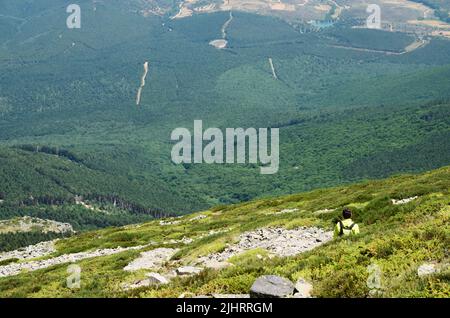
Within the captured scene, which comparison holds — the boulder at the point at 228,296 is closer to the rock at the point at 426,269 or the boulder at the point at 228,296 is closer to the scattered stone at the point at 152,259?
the rock at the point at 426,269

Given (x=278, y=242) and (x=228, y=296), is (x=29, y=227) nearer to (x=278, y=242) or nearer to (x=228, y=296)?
(x=278, y=242)

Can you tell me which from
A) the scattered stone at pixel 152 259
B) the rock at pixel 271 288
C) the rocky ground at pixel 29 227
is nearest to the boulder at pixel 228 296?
the rock at pixel 271 288

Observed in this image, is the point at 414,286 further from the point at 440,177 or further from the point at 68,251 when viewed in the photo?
the point at 68,251

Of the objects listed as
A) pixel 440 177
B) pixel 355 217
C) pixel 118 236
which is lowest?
pixel 118 236

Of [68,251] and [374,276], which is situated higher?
[374,276]

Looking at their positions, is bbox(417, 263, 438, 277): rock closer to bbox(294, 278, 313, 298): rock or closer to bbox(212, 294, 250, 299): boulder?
bbox(294, 278, 313, 298): rock
